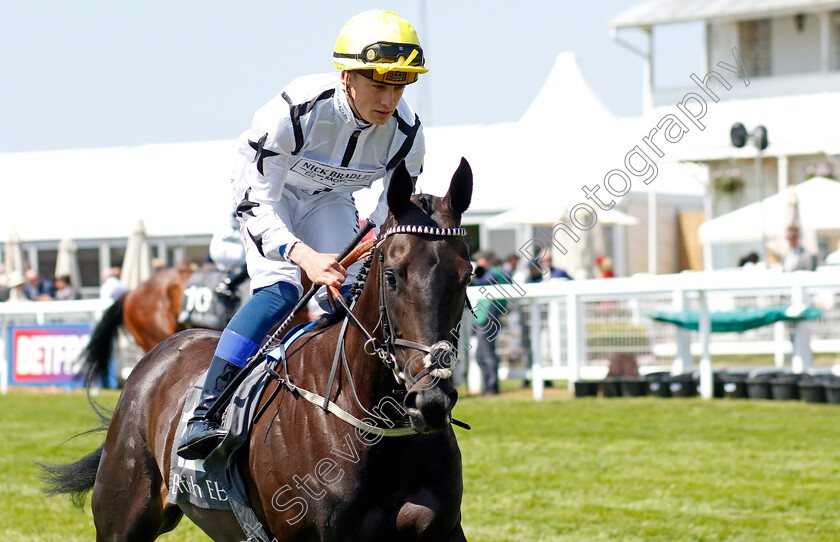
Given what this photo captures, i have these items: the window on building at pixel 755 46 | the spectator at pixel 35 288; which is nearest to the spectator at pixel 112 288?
the spectator at pixel 35 288

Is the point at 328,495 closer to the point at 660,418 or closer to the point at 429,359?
the point at 429,359

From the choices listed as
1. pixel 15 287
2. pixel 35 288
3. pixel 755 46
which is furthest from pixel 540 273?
pixel 755 46

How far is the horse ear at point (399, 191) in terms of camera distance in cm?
328

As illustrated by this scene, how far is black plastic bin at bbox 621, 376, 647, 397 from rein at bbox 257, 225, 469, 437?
29.1 feet

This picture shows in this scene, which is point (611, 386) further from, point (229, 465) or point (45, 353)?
point (229, 465)

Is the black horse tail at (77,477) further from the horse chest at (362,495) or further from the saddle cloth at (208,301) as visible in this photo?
the saddle cloth at (208,301)

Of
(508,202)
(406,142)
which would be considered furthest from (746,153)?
(406,142)

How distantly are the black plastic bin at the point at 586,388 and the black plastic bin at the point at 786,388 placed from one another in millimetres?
1946

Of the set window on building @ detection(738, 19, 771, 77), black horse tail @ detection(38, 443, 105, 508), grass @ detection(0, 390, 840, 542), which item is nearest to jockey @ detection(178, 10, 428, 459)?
black horse tail @ detection(38, 443, 105, 508)

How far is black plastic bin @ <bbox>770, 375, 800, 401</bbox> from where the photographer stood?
1164 centimetres

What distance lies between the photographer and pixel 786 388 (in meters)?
11.7

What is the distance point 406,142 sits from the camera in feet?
13.1

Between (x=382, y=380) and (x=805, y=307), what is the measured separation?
9.29 metres

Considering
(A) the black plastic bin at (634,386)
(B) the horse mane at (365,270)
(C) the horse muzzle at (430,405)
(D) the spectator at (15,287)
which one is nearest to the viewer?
(C) the horse muzzle at (430,405)
